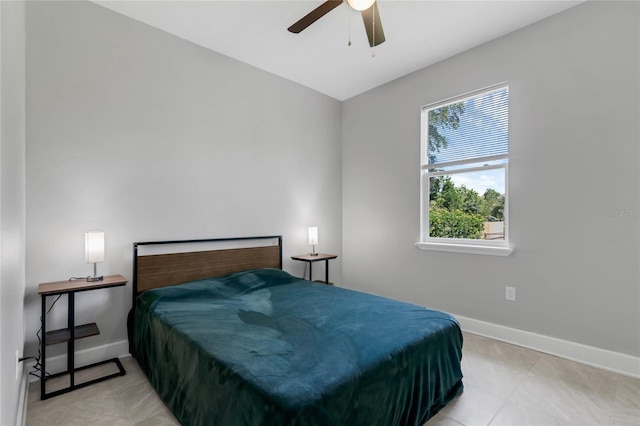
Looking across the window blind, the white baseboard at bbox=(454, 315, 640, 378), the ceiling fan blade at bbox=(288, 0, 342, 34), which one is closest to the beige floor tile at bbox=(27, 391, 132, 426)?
the ceiling fan blade at bbox=(288, 0, 342, 34)

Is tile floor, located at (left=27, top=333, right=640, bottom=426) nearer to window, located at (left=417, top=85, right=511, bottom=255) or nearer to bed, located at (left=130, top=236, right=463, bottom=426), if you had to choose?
bed, located at (left=130, top=236, right=463, bottom=426)

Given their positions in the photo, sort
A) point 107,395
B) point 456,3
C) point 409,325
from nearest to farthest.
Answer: point 409,325 < point 107,395 < point 456,3

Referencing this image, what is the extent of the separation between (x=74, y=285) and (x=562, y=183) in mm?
3660

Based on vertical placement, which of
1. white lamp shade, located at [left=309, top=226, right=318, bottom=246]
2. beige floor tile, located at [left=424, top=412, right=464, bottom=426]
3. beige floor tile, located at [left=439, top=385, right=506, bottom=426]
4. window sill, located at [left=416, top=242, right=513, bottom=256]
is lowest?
beige floor tile, located at [left=439, top=385, right=506, bottom=426]

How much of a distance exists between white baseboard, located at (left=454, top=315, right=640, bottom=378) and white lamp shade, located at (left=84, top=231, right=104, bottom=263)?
319 cm

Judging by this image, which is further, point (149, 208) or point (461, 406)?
point (149, 208)

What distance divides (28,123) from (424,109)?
346 centimetres

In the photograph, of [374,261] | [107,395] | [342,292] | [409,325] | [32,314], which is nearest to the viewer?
[409,325]

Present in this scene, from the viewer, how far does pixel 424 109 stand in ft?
11.1

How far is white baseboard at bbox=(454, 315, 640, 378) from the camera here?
2.17 m

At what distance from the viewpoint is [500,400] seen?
1877mm

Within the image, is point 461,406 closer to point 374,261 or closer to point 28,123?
point 374,261

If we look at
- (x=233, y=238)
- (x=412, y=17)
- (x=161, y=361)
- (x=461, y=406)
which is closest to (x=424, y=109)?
(x=412, y=17)

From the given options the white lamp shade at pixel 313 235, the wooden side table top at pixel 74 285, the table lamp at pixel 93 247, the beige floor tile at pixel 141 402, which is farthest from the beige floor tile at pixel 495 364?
the table lamp at pixel 93 247
